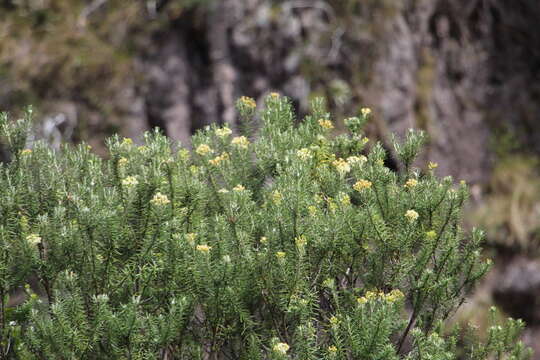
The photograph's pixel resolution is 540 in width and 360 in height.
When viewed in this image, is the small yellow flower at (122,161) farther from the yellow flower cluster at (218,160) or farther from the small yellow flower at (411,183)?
the small yellow flower at (411,183)

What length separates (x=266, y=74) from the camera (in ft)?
24.7

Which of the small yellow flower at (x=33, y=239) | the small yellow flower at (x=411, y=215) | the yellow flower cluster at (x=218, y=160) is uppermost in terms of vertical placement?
the yellow flower cluster at (x=218, y=160)

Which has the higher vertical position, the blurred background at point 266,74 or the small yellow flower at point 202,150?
the blurred background at point 266,74

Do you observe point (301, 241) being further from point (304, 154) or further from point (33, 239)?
point (33, 239)

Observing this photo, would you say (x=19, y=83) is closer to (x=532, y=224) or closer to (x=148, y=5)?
(x=148, y=5)

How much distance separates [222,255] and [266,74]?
5.14 metres

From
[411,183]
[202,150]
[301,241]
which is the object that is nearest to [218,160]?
[202,150]

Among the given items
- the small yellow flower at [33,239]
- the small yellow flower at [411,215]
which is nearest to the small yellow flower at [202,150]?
the small yellow flower at [33,239]

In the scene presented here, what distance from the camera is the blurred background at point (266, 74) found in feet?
23.7

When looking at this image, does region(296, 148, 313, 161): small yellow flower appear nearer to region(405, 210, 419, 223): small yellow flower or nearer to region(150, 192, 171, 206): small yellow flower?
region(405, 210, 419, 223): small yellow flower

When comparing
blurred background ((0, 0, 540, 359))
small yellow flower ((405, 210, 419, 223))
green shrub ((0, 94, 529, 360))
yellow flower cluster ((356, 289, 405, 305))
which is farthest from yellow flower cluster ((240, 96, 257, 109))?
blurred background ((0, 0, 540, 359))

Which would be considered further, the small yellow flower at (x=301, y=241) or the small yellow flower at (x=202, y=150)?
the small yellow flower at (x=202, y=150)

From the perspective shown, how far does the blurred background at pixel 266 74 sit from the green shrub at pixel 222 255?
418 cm

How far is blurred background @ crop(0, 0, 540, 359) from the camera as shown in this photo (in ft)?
23.7
